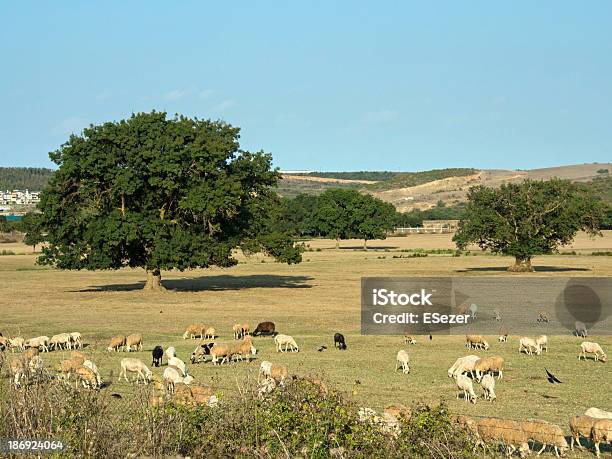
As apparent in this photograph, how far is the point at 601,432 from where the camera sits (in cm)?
1518

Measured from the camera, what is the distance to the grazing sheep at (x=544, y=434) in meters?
14.9

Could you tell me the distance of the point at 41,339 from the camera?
29844mm

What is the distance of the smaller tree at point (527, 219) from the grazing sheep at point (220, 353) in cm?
5055

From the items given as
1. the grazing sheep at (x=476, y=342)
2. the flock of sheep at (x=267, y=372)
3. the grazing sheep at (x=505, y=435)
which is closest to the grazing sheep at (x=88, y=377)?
the flock of sheep at (x=267, y=372)

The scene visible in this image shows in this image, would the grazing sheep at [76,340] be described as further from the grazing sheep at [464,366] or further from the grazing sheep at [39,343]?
the grazing sheep at [464,366]

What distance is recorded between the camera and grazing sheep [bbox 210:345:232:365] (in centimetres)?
2692

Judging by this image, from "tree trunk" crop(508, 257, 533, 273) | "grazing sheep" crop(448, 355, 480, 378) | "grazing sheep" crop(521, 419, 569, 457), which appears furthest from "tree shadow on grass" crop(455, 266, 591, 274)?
"grazing sheep" crop(521, 419, 569, 457)

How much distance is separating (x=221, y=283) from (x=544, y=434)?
175ft

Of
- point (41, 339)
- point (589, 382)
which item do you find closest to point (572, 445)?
point (589, 382)

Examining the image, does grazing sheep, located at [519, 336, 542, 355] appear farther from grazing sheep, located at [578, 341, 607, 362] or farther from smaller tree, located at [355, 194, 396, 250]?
smaller tree, located at [355, 194, 396, 250]

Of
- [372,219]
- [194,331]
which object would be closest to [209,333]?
[194,331]

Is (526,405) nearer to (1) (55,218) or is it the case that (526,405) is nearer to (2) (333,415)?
(2) (333,415)

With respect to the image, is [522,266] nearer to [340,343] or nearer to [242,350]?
[340,343]

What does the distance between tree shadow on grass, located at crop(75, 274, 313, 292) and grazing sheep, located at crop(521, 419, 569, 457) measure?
45863 millimetres
